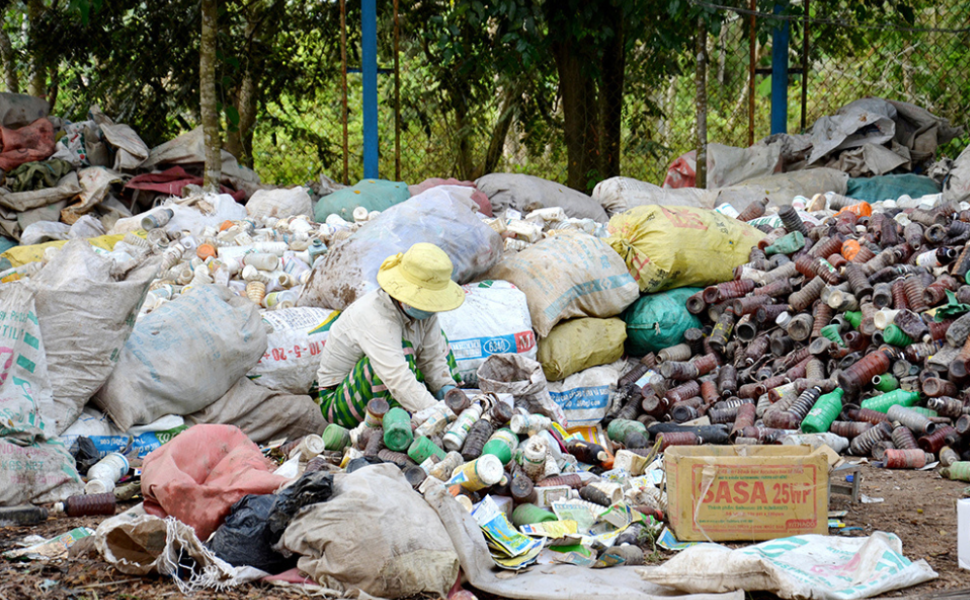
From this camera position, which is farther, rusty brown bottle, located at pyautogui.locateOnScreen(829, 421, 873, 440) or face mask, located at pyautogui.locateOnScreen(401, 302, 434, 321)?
rusty brown bottle, located at pyautogui.locateOnScreen(829, 421, 873, 440)

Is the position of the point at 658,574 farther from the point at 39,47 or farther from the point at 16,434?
the point at 39,47

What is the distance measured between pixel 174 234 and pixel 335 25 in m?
3.87

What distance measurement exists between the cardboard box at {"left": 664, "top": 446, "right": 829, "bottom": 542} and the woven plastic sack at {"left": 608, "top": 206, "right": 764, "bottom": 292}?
252 cm

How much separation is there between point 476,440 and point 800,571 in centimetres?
133

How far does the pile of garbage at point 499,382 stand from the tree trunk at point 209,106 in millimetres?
260

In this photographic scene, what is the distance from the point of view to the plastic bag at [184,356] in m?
4.12

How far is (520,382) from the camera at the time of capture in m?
4.15

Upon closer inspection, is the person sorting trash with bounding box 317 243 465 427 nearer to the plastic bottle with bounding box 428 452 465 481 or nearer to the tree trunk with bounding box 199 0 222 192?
the plastic bottle with bounding box 428 452 465 481

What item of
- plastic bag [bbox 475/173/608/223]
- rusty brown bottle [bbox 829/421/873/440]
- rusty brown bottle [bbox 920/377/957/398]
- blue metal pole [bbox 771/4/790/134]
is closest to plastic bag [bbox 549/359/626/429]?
rusty brown bottle [bbox 829/421/873/440]

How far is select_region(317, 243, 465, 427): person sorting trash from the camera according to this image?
154 inches

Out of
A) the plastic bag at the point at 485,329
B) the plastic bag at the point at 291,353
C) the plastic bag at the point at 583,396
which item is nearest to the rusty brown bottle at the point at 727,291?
the plastic bag at the point at 583,396

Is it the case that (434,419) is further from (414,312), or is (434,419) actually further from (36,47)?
(36,47)

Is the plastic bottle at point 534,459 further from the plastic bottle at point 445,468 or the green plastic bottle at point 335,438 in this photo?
the green plastic bottle at point 335,438

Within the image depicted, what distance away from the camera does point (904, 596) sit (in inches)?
105
